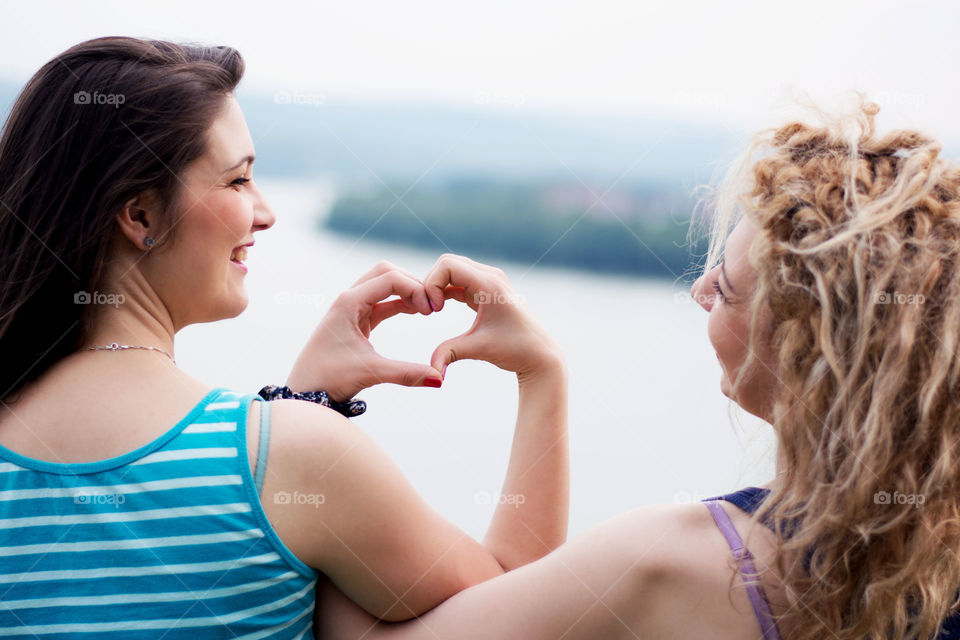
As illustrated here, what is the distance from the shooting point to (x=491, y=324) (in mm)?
1371

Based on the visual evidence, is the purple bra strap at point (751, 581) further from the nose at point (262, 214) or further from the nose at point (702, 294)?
the nose at point (262, 214)

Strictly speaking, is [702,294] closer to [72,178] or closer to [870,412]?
[870,412]

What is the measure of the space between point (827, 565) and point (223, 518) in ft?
2.27

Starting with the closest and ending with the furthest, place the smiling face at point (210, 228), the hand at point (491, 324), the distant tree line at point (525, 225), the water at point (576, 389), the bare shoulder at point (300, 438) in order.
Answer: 1. the bare shoulder at point (300, 438)
2. the smiling face at point (210, 228)
3. the hand at point (491, 324)
4. the distant tree line at point (525, 225)
5. the water at point (576, 389)

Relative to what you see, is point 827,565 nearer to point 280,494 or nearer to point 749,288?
point 749,288

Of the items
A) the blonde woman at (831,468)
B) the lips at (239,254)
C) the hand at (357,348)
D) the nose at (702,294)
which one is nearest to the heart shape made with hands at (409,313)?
the hand at (357,348)

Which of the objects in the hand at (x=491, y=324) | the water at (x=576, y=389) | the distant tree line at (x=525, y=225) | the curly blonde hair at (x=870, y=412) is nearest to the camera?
the curly blonde hair at (x=870, y=412)

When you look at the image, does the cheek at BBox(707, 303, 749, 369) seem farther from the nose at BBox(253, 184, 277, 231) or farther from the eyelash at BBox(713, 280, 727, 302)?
the nose at BBox(253, 184, 277, 231)

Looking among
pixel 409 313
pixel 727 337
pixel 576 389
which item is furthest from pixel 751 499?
pixel 576 389

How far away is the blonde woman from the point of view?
0.88 m

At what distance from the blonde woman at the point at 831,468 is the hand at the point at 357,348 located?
416 millimetres

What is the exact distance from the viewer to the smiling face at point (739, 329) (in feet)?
3.32

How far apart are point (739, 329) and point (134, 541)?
2.58 feet

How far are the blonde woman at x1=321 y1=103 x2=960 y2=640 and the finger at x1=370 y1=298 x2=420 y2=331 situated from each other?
1.79ft
